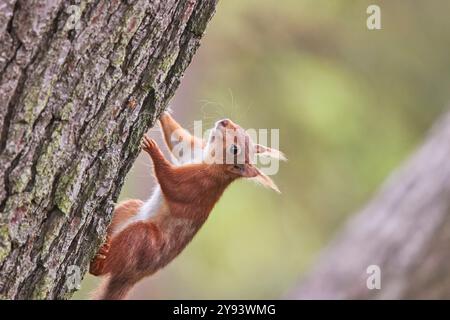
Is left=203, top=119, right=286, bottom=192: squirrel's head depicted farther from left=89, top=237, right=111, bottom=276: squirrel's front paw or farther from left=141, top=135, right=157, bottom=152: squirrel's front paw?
left=89, top=237, right=111, bottom=276: squirrel's front paw

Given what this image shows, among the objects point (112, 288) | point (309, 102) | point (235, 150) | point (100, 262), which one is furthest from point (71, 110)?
point (309, 102)

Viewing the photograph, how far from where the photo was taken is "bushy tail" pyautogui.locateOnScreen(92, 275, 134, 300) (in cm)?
324

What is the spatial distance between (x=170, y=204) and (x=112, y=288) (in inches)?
16.6

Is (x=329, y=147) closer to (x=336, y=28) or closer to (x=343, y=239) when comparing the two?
(x=336, y=28)

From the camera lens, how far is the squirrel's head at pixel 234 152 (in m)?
3.48

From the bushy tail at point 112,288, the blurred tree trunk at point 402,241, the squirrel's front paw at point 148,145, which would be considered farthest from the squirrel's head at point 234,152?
the blurred tree trunk at point 402,241

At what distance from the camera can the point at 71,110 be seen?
227 centimetres

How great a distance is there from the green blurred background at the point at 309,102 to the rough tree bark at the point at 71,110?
4.18 metres

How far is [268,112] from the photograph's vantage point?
7293 millimetres

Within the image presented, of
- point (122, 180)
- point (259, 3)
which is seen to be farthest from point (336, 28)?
point (122, 180)

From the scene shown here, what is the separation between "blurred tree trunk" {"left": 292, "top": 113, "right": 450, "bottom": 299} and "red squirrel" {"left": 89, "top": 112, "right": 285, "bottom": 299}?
5.23 ft

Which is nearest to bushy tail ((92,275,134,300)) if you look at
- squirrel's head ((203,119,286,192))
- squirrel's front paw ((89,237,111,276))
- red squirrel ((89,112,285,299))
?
red squirrel ((89,112,285,299))

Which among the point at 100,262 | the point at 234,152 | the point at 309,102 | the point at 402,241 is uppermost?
the point at 309,102

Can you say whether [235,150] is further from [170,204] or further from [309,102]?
[309,102]
